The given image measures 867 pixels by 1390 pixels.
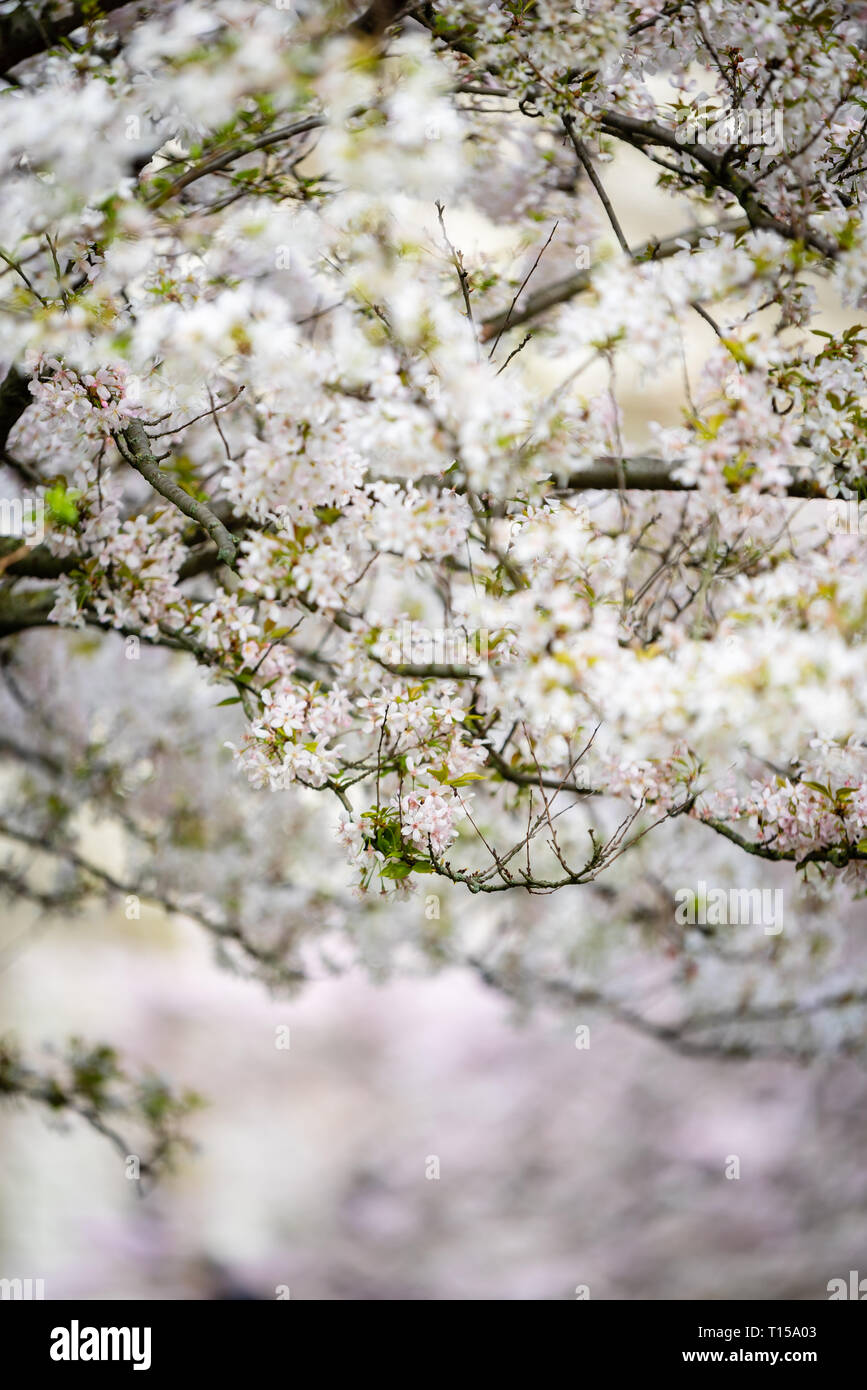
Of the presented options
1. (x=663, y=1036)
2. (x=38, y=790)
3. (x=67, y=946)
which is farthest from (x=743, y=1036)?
(x=38, y=790)

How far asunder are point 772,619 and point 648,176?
1.80 m

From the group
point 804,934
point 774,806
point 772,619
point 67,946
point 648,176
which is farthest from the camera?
point 804,934

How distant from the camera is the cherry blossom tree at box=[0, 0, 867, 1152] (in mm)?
1062

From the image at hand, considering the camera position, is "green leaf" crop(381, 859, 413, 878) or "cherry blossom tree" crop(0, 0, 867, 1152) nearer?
"cherry blossom tree" crop(0, 0, 867, 1152)

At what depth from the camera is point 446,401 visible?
42.1 inches

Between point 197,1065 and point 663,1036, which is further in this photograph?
point 663,1036

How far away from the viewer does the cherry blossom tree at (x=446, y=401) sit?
1.06m

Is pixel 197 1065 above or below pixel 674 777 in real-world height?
below

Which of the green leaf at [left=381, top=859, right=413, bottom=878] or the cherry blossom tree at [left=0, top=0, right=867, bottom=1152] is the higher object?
the cherry blossom tree at [left=0, top=0, right=867, bottom=1152]

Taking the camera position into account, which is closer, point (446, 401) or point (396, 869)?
point (446, 401)

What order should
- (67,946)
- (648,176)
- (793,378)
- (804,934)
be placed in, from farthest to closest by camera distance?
1. (804,934)
2. (67,946)
3. (648,176)
4. (793,378)

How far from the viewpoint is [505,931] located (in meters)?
3.23

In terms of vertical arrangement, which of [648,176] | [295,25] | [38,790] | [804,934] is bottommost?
[804,934]

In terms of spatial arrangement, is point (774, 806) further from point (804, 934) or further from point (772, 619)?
point (804, 934)
